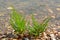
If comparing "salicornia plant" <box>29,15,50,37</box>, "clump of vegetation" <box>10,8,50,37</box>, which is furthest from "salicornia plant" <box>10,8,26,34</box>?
"salicornia plant" <box>29,15,50,37</box>

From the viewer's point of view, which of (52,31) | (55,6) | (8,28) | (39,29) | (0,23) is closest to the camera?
(39,29)

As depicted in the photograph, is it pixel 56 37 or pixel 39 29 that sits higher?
pixel 39 29

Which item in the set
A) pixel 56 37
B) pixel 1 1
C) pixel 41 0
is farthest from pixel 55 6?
pixel 56 37

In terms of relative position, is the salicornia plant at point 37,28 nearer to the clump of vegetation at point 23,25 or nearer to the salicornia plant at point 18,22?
the clump of vegetation at point 23,25

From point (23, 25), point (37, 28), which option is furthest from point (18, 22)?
point (37, 28)

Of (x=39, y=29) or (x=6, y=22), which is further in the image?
(x=6, y=22)

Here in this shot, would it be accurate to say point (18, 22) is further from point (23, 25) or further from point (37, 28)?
point (37, 28)

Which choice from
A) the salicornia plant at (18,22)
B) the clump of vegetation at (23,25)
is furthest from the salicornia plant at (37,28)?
the salicornia plant at (18,22)

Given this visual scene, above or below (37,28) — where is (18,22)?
above

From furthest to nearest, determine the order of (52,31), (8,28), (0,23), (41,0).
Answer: (41,0) → (0,23) → (8,28) → (52,31)

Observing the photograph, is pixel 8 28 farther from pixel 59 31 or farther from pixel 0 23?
pixel 59 31

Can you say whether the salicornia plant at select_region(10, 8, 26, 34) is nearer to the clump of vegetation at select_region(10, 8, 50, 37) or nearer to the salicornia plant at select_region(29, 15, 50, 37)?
Result: the clump of vegetation at select_region(10, 8, 50, 37)
